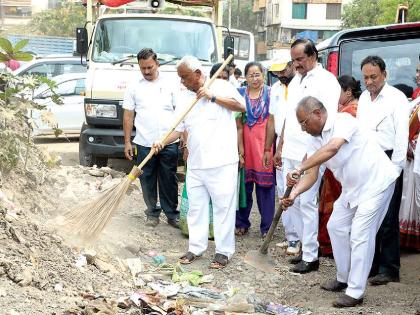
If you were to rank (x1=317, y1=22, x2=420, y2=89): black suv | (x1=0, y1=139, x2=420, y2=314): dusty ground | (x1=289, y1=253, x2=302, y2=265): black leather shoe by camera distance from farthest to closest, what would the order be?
A: (x1=317, y1=22, x2=420, y2=89): black suv
(x1=289, y1=253, x2=302, y2=265): black leather shoe
(x1=0, y1=139, x2=420, y2=314): dusty ground

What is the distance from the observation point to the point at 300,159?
19.5 feet

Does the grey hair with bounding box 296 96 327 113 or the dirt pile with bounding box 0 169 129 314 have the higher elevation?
the grey hair with bounding box 296 96 327 113

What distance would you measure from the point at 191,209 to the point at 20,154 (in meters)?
1.55

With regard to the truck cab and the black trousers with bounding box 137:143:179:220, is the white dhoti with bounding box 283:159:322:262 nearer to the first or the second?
the black trousers with bounding box 137:143:179:220

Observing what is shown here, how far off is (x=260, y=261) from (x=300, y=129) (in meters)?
1.19

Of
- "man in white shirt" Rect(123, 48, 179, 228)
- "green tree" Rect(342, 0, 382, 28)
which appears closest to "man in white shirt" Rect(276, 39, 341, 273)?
"man in white shirt" Rect(123, 48, 179, 228)

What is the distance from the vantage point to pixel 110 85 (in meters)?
9.18

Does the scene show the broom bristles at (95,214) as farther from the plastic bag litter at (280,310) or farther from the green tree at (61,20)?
the green tree at (61,20)

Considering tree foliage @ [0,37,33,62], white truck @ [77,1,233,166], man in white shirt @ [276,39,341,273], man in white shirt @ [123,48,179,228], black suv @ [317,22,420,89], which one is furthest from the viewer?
white truck @ [77,1,233,166]

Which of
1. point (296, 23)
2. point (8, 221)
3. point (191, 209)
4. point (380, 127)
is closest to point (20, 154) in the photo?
point (8, 221)

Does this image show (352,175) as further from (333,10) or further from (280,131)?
(333,10)

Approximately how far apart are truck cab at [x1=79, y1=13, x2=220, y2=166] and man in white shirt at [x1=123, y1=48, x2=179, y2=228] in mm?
2121

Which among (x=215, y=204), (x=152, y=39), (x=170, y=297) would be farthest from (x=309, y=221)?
(x=152, y=39)

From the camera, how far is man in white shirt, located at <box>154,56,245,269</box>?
583cm
